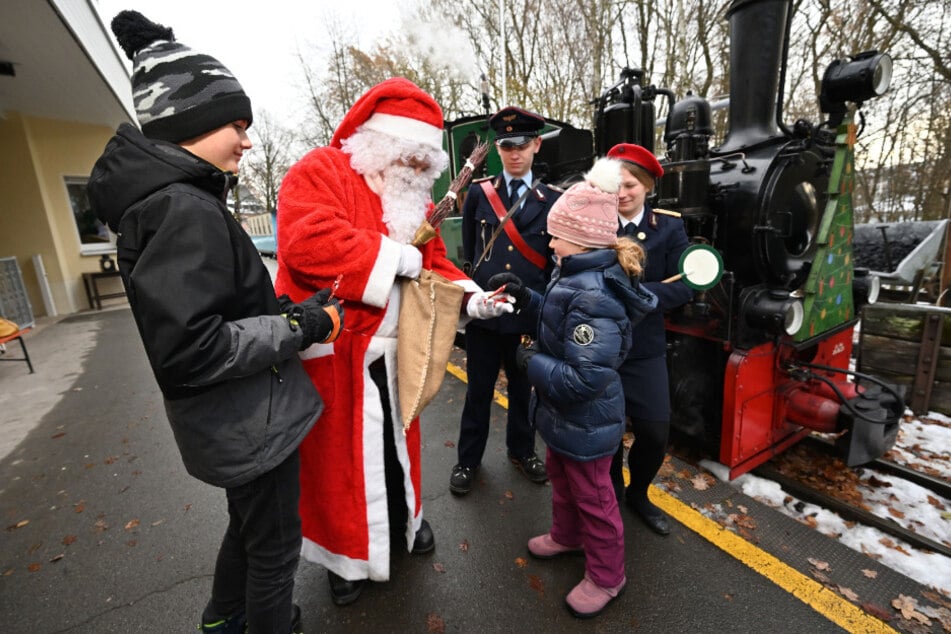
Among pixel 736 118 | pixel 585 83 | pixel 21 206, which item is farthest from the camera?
pixel 585 83

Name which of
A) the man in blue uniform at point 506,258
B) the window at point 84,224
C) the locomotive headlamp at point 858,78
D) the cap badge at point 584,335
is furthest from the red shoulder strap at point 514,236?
the window at point 84,224

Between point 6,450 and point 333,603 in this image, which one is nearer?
point 333,603

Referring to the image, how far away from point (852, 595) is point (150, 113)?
10.3ft

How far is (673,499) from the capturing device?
2.65 m

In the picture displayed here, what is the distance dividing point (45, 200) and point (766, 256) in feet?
44.5

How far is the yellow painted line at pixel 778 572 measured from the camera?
181 centimetres

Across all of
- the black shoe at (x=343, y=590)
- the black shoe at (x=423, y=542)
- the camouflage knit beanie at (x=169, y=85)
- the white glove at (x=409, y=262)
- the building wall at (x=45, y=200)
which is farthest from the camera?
the building wall at (x=45, y=200)

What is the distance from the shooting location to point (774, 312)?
2.62m

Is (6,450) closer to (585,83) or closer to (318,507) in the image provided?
(318,507)

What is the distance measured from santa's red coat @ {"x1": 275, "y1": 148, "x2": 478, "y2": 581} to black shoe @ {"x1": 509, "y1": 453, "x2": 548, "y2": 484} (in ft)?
3.51

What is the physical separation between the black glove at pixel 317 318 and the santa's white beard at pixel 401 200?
457mm

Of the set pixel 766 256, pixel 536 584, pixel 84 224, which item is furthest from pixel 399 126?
pixel 84 224

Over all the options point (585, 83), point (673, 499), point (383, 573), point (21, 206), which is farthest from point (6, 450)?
point (585, 83)

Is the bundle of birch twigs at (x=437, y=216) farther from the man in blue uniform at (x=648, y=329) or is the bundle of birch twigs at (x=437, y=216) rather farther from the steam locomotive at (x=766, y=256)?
the steam locomotive at (x=766, y=256)
